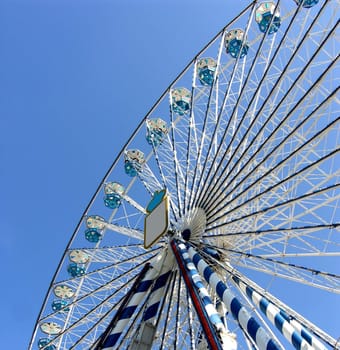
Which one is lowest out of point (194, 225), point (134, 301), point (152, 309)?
point (152, 309)

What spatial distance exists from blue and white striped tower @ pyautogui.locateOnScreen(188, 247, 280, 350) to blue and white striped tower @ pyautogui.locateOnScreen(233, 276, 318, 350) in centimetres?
81

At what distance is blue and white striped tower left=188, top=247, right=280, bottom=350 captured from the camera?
8.32m

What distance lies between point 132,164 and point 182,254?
7004mm

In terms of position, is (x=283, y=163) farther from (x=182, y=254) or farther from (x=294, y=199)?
(x=182, y=254)

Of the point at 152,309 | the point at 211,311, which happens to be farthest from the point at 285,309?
the point at 152,309

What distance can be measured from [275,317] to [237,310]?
1.04 m

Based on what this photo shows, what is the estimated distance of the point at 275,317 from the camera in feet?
32.7

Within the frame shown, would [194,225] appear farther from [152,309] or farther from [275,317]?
[275,317]

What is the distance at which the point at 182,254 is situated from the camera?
12164mm

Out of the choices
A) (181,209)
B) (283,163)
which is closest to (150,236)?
(181,209)

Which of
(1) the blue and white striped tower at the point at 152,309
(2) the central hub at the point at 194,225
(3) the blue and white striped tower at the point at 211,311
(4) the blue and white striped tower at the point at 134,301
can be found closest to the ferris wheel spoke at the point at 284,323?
(3) the blue and white striped tower at the point at 211,311

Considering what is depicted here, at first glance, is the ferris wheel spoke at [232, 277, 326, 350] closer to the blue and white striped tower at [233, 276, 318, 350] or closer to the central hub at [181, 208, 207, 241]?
the blue and white striped tower at [233, 276, 318, 350]

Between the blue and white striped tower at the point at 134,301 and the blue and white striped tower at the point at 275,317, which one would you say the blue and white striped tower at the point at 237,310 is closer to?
the blue and white striped tower at the point at 275,317

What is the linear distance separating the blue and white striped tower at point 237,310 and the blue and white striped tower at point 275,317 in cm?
81
